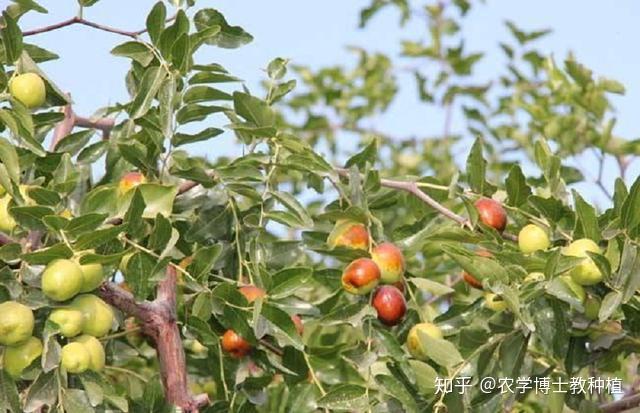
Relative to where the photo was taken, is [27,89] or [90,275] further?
[27,89]

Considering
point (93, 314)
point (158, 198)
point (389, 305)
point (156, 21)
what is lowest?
point (389, 305)

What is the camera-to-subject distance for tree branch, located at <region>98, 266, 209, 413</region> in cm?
211

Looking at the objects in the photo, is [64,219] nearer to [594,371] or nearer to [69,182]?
[69,182]

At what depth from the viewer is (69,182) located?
6.64ft

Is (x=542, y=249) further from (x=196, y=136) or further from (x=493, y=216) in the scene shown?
(x=196, y=136)

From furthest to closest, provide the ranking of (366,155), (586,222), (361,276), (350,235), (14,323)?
1. (366,155)
2. (350,235)
3. (361,276)
4. (586,222)
5. (14,323)

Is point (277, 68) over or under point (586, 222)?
over

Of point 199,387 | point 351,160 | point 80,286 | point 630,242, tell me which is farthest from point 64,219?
point 199,387

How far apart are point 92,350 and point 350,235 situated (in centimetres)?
63

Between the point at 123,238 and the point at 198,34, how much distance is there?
1.47 ft

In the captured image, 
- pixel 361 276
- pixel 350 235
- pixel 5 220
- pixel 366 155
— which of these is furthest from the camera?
pixel 366 155

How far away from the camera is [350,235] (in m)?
2.38

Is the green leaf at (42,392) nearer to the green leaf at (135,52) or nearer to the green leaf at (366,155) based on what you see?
the green leaf at (135,52)

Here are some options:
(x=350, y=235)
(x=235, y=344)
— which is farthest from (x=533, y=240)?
(x=235, y=344)
